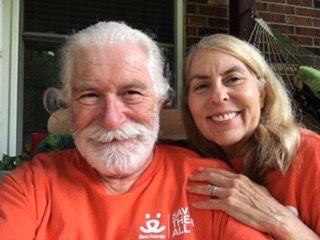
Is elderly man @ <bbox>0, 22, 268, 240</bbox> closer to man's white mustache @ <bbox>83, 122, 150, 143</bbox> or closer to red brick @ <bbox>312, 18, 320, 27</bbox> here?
man's white mustache @ <bbox>83, 122, 150, 143</bbox>

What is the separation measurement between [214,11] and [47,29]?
4.73 ft

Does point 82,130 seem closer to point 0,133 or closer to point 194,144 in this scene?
point 194,144

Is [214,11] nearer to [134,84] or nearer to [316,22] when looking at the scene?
[316,22]

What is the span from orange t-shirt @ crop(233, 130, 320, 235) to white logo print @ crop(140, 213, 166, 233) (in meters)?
0.43

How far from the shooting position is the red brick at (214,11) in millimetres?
4254

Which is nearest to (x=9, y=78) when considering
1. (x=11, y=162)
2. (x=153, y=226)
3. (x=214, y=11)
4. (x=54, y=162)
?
(x=11, y=162)

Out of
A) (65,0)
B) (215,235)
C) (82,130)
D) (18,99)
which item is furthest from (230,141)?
(65,0)

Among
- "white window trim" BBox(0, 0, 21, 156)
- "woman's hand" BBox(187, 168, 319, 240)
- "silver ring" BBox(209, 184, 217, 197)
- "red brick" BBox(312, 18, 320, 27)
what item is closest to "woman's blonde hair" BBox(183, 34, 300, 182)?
"woman's hand" BBox(187, 168, 319, 240)

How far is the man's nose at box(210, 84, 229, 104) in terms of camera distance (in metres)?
1.86

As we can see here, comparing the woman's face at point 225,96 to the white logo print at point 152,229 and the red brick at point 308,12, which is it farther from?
the red brick at point 308,12

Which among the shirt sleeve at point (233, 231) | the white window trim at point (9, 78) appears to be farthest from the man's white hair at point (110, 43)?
the white window trim at point (9, 78)

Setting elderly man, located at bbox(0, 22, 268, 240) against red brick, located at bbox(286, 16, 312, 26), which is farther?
red brick, located at bbox(286, 16, 312, 26)

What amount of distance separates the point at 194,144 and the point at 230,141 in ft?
0.77

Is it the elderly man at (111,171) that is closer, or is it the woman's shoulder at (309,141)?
the elderly man at (111,171)
